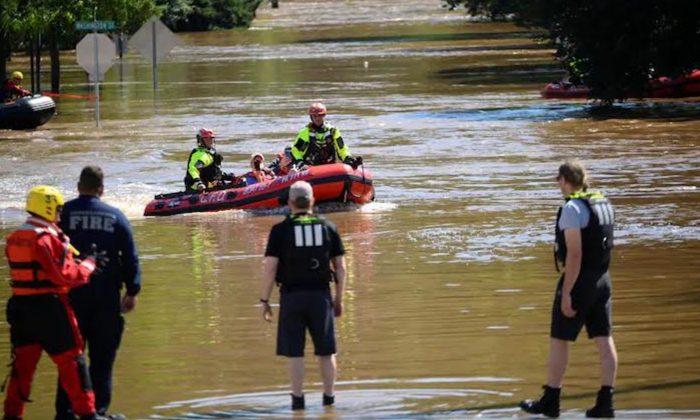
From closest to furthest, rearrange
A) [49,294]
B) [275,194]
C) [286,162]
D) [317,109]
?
[49,294]
[317,109]
[275,194]
[286,162]

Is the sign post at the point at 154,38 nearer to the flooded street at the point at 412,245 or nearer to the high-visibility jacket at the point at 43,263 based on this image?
the flooded street at the point at 412,245

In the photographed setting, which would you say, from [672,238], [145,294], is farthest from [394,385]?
[672,238]

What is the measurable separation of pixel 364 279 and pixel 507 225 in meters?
4.84

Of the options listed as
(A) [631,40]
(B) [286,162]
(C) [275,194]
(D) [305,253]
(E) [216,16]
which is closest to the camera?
(D) [305,253]

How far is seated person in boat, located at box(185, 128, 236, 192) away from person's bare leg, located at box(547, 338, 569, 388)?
44.2ft

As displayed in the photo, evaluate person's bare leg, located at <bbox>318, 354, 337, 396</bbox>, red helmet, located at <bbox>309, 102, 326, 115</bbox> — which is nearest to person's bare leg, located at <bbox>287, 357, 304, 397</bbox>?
person's bare leg, located at <bbox>318, 354, 337, 396</bbox>

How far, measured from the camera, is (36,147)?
37562mm

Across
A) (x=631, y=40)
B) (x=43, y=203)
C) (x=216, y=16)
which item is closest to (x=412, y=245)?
(x=43, y=203)

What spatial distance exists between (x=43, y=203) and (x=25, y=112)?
32.0 metres

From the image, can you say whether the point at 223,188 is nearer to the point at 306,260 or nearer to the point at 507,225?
the point at 507,225

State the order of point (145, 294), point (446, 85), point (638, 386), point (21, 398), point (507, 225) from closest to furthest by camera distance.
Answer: point (21, 398) → point (638, 386) → point (145, 294) → point (507, 225) → point (446, 85)

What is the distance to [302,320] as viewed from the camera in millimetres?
10703

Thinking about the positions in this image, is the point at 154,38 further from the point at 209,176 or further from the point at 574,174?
the point at 574,174

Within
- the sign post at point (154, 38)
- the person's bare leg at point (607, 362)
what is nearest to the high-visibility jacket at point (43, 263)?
the person's bare leg at point (607, 362)
